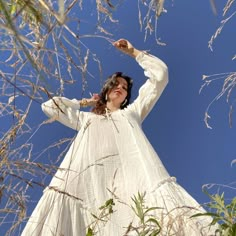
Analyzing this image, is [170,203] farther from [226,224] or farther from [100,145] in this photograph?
[226,224]

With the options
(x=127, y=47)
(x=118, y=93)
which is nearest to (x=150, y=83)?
(x=118, y=93)

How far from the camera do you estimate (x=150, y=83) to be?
2.76 metres

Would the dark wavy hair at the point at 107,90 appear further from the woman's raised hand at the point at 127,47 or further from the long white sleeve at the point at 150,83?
the woman's raised hand at the point at 127,47

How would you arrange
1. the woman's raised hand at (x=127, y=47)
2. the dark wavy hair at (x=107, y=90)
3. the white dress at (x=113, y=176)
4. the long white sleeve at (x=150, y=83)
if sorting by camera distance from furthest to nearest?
the dark wavy hair at (x=107, y=90)
the long white sleeve at (x=150, y=83)
the woman's raised hand at (x=127, y=47)
the white dress at (x=113, y=176)

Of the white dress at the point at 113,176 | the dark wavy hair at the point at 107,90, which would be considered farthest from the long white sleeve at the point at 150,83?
the dark wavy hair at the point at 107,90

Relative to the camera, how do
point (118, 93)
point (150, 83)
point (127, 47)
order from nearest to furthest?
point (127, 47)
point (150, 83)
point (118, 93)

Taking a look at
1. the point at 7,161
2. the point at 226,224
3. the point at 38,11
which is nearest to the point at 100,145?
the point at 226,224

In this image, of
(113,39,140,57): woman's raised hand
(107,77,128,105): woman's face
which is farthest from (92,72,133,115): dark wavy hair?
(113,39,140,57): woman's raised hand

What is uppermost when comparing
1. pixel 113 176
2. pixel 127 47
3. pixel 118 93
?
pixel 127 47

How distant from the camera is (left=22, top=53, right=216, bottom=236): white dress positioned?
1.98 m

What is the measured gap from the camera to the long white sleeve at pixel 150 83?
2.63 metres

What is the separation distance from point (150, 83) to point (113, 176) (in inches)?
34.1

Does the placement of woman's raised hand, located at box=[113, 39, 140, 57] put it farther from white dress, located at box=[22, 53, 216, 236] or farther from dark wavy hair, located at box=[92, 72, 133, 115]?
dark wavy hair, located at box=[92, 72, 133, 115]

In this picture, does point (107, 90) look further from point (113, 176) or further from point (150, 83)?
point (113, 176)
